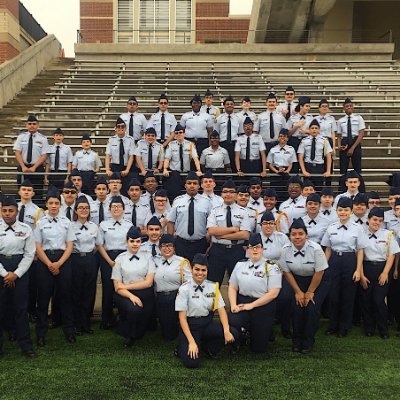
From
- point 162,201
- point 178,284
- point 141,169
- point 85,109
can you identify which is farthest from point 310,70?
point 178,284

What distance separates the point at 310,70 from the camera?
17109 millimetres

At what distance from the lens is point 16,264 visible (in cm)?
496

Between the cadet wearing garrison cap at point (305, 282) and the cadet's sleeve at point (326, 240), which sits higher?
the cadet's sleeve at point (326, 240)

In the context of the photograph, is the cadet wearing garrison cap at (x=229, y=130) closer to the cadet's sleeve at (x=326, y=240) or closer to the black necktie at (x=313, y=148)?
the black necktie at (x=313, y=148)

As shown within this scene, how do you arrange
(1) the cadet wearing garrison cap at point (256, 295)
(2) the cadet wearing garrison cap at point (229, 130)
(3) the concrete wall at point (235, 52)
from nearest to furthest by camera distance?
(1) the cadet wearing garrison cap at point (256, 295) → (2) the cadet wearing garrison cap at point (229, 130) → (3) the concrete wall at point (235, 52)

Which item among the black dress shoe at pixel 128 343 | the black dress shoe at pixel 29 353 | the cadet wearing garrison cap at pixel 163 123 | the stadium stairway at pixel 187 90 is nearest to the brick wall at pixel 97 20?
the stadium stairway at pixel 187 90

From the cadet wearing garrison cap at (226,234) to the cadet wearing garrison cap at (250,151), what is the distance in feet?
6.82

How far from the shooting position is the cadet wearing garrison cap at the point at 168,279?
533cm

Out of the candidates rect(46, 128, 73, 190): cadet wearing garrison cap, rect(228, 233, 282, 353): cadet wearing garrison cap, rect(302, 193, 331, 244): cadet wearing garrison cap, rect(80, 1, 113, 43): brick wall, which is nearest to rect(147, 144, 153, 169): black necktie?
A: rect(46, 128, 73, 190): cadet wearing garrison cap

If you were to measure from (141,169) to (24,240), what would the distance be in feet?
9.55

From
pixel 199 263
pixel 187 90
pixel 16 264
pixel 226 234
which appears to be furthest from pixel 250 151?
pixel 187 90

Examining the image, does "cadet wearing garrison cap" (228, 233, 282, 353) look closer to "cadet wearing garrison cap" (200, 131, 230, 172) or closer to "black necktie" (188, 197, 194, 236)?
"black necktie" (188, 197, 194, 236)

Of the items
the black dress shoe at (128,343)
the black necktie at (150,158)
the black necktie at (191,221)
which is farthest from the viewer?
the black necktie at (150,158)

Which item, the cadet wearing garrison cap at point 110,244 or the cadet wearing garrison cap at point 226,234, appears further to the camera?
the cadet wearing garrison cap at point 226,234
